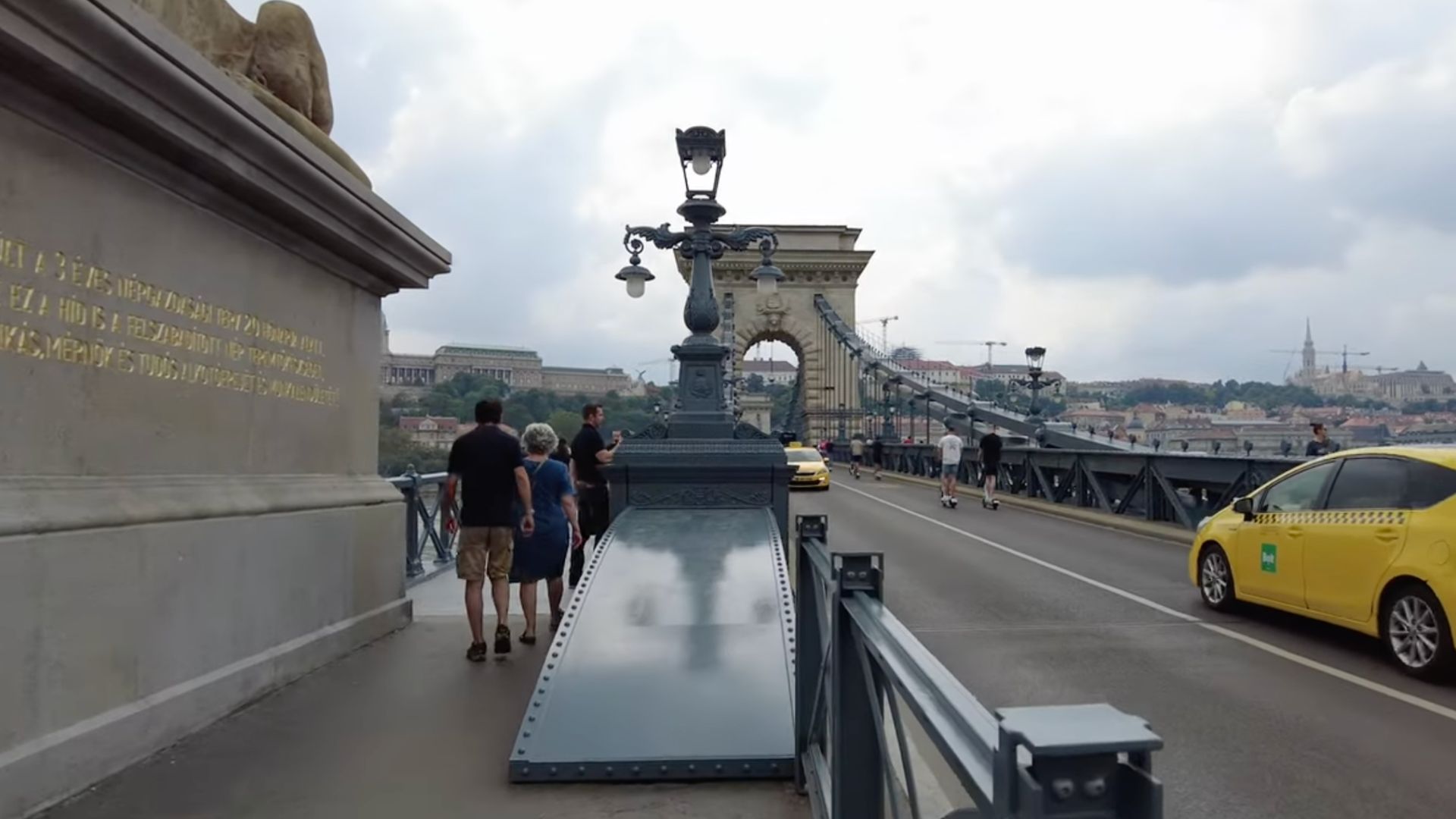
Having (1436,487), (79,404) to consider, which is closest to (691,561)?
(79,404)

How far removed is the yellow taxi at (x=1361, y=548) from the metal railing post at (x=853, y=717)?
552 cm

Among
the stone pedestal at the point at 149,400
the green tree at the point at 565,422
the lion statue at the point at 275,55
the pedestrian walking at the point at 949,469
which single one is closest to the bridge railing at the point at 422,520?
the green tree at the point at 565,422

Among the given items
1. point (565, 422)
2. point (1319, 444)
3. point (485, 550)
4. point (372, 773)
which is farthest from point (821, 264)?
point (372, 773)

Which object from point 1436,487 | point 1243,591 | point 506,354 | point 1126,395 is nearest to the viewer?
point 1436,487

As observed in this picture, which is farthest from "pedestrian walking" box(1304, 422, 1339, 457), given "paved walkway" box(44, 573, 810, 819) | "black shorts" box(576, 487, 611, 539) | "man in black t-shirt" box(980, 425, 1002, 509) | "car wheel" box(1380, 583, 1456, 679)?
"paved walkway" box(44, 573, 810, 819)

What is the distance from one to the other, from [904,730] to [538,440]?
209 inches

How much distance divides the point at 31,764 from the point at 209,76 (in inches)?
121

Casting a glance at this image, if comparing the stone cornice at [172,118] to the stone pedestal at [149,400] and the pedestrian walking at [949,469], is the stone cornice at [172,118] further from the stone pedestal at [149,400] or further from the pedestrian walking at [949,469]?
the pedestrian walking at [949,469]

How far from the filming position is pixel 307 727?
490cm

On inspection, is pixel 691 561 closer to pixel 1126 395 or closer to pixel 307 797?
pixel 307 797

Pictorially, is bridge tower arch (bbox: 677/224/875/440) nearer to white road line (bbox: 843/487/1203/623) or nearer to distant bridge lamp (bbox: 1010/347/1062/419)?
distant bridge lamp (bbox: 1010/347/1062/419)

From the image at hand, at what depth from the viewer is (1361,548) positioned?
742 centimetres

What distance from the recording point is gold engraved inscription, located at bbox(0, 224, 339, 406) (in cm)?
390

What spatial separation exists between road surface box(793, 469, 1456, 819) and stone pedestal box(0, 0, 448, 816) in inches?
171
